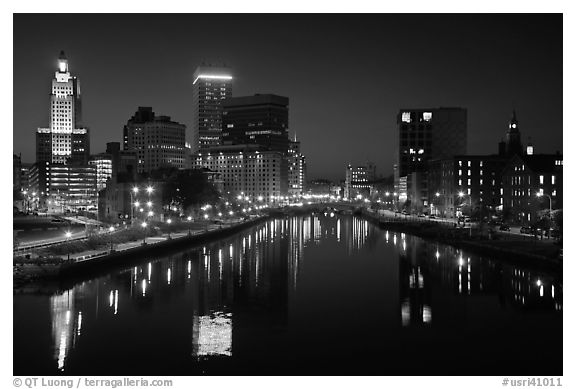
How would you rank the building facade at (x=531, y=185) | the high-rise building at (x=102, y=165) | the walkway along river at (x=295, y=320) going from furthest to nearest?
the high-rise building at (x=102, y=165), the building facade at (x=531, y=185), the walkway along river at (x=295, y=320)

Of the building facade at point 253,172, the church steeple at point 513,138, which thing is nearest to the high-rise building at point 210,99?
the building facade at point 253,172

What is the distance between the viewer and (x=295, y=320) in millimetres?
25219

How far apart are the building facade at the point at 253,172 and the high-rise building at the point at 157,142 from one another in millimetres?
19894

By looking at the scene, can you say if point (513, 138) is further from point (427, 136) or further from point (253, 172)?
point (253, 172)

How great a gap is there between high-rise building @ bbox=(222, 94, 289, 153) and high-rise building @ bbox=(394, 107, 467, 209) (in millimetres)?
57613

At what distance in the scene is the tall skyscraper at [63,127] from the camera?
148625 mm

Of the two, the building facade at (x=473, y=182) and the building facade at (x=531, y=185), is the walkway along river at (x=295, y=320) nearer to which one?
the building facade at (x=531, y=185)

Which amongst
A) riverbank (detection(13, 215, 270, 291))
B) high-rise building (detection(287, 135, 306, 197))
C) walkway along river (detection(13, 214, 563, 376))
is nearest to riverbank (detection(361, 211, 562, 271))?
walkway along river (detection(13, 214, 563, 376))

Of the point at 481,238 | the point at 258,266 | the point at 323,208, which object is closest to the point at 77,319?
the point at 258,266

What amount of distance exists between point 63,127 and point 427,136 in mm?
94302

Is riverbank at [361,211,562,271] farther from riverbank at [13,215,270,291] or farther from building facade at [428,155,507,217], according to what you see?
riverbank at [13,215,270,291]

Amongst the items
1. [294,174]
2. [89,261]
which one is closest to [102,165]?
[294,174]

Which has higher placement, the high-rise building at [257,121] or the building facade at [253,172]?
the high-rise building at [257,121]

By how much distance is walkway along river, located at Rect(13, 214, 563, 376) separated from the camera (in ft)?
63.2
